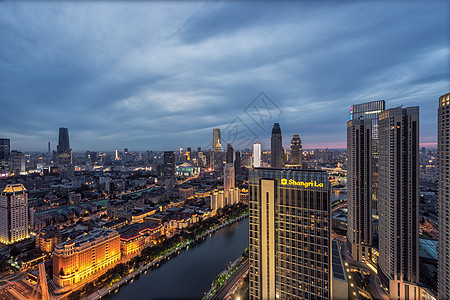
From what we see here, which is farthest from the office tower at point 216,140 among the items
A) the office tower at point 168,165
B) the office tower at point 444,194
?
the office tower at point 444,194

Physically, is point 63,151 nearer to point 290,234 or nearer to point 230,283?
point 230,283

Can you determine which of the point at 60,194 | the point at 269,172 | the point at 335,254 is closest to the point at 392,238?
the point at 335,254

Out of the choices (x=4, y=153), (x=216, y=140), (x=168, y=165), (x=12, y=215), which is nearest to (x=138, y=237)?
(x=12, y=215)

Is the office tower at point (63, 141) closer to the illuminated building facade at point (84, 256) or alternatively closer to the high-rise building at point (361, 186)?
the illuminated building facade at point (84, 256)

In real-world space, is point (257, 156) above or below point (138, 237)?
above

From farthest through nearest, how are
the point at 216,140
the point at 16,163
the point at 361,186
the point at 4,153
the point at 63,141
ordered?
the point at 216,140
the point at 63,141
the point at 16,163
the point at 4,153
the point at 361,186

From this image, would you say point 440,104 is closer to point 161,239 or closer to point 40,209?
point 161,239
